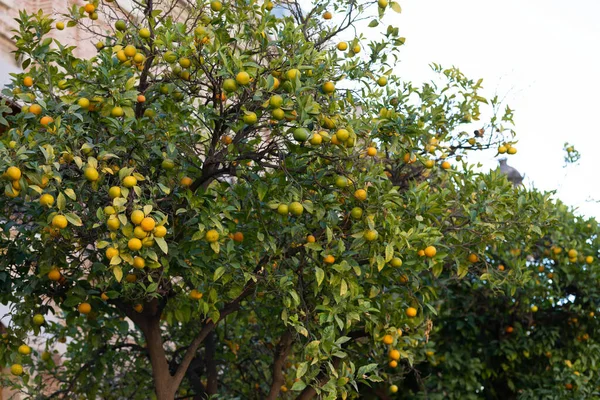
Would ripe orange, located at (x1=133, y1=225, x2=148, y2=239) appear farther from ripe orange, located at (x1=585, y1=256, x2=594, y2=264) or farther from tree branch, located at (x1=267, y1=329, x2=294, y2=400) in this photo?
ripe orange, located at (x1=585, y1=256, x2=594, y2=264)

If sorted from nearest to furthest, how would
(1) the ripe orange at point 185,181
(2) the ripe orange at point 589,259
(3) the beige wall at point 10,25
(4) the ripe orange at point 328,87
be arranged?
(4) the ripe orange at point 328,87 < (1) the ripe orange at point 185,181 < (3) the beige wall at point 10,25 < (2) the ripe orange at point 589,259

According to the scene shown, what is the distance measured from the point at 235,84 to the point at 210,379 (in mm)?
2839

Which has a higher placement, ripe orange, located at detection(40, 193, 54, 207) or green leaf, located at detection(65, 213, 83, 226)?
ripe orange, located at detection(40, 193, 54, 207)

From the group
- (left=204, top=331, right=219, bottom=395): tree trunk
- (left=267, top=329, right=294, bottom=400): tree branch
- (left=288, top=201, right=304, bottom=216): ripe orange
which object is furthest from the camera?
(left=204, top=331, right=219, bottom=395): tree trunk


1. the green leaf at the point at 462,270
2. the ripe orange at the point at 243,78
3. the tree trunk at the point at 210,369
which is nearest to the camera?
the ripe orange at the point at 243,78

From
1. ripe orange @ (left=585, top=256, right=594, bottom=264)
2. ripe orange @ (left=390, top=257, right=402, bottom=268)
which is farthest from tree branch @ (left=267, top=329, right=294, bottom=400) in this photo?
Answer: ripe orange @ (left=585, top=256, right=594, bottom=264)

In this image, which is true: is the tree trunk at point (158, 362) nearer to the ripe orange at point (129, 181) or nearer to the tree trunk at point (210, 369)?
the tree trunk at point (210, 369)

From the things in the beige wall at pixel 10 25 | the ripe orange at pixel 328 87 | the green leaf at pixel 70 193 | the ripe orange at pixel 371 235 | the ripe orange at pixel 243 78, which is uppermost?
the beige wall at pixel 10 25

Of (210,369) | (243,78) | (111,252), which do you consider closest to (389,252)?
(243,78)

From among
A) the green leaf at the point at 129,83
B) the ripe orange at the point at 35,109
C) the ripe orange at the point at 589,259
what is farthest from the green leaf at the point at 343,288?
the ripe orange at the point at 589,259

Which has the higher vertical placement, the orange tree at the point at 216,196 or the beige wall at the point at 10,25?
the beige wall at the point at 10,25

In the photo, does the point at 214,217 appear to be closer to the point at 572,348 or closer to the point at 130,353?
the point at 130,353

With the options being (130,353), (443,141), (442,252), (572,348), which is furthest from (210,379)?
(572,348)

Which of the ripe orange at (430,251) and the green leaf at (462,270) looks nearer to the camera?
the ripe orange at (430,251)
